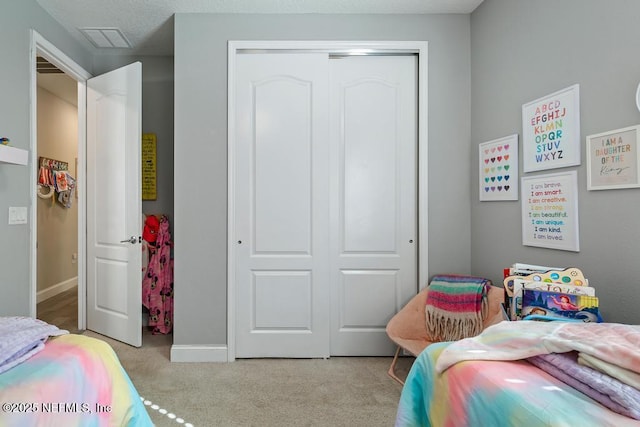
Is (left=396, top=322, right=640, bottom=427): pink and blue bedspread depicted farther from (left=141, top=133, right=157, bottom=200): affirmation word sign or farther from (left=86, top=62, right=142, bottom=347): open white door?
(left=141, top=133, right=157, bottom=200): affirmation word sign

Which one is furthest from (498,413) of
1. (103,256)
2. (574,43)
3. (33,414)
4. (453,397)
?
(103,256)

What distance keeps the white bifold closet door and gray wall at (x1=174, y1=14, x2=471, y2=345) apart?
0.46 ft

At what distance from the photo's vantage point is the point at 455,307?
222 centimetres

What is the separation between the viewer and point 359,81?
2592 mm

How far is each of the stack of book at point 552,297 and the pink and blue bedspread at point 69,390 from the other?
1545mm

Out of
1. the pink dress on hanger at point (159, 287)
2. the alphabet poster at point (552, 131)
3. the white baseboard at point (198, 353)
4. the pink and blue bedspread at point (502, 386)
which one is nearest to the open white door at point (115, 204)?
the pink dress on hanger at point (159, 287)

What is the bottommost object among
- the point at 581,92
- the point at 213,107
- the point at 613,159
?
the point at 613,159

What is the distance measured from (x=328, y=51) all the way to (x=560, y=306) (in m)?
2.20

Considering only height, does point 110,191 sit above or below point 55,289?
above

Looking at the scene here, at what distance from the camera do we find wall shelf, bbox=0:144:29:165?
1.83 meters

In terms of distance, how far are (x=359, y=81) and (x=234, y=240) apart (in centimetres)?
155

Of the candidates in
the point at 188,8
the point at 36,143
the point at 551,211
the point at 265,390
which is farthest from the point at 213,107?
the point at 551,211

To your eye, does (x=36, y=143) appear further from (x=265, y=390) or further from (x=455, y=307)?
(x=455, y=307)

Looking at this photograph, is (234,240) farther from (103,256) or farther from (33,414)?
(33,414)
